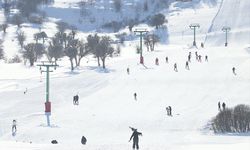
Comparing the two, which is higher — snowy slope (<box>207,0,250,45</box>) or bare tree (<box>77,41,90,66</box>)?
snowy slope (<box>207,0,250,45</box>)

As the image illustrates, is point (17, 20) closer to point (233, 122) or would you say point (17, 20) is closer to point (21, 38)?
point (21, 38)

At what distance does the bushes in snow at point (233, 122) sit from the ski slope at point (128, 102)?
79 centimetres

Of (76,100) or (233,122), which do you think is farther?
(76,100)

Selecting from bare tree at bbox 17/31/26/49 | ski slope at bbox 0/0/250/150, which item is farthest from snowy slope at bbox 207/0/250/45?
bare tree at bbox 17/31/26/49

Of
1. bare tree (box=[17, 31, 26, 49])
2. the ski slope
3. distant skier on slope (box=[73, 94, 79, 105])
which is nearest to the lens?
the ski slope

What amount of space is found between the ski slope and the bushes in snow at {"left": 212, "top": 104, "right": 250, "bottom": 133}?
794mm

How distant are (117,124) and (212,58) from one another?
30141 mm

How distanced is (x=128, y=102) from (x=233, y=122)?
499 inches

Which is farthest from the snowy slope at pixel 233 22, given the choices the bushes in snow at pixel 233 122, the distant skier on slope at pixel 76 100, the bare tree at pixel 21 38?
the bushes in snow at pixel 233 122

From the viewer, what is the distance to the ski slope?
32.0 meters

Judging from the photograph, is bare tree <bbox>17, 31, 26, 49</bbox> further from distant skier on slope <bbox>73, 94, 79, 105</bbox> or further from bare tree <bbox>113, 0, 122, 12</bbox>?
distant skier on slope <bbox>73, 94, 79, 105</bbox>

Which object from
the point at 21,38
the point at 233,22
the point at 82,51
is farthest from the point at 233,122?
the point at 21,38

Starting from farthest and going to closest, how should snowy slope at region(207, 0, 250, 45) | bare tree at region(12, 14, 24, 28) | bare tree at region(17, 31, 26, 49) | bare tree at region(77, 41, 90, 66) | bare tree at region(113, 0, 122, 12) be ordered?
bare tree at region(113, 0, 122, 12)
bare tree at region(12, 14, 24, 28)
bare tree at region(17, 31, 26, 49)
snowy slope at region(207, 0, 250, 45)
bare tree at region(77, 41, 90, 66)

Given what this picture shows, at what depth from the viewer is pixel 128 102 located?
150 ft
